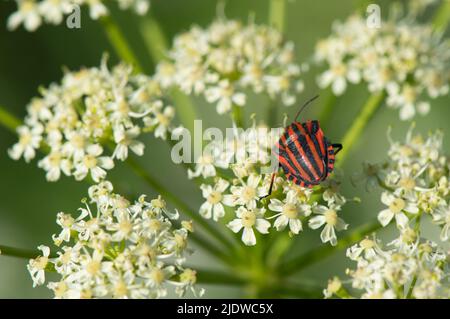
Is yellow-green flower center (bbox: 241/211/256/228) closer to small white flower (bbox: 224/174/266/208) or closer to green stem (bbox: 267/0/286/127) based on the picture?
small white flower (bbox: 224/174/266/208)

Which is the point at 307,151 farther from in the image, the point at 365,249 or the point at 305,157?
the point at 365,249

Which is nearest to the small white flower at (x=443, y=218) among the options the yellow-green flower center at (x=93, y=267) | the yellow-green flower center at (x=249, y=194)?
the yellow-green flower center at (x=249, y=194)

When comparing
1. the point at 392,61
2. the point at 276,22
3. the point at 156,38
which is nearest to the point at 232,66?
the point at 276,22

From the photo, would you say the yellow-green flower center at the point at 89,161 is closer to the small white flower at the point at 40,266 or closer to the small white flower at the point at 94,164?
the small white flower at the point at 94,164

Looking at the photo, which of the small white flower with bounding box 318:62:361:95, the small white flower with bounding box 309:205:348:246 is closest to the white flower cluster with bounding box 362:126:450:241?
the small white flower with bounding box 309:205:348:246
